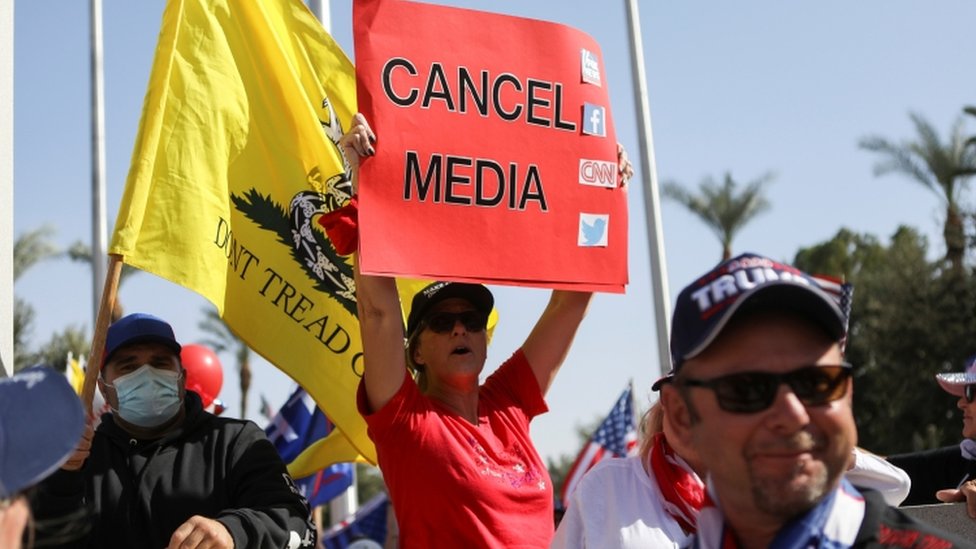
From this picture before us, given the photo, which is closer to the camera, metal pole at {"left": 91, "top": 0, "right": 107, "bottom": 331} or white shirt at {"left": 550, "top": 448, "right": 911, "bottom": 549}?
white shirt at {"left": 550, "top": 448, "right": 911, "bottom": 549}

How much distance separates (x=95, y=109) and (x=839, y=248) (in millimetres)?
28874

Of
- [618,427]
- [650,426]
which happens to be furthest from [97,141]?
[650,426]

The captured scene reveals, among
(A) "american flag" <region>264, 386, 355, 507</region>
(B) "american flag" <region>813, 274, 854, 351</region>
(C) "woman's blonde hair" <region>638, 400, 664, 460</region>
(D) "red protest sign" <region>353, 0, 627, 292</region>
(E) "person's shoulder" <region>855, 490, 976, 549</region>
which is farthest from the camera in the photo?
(A) "american flag" <region>264, 386, 355, 507</region>

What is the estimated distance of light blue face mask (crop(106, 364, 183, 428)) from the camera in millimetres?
4668

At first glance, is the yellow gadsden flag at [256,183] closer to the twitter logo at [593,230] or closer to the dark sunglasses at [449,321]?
the dark sunglasses at [449,321]

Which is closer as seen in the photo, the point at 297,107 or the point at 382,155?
the point at 382,155

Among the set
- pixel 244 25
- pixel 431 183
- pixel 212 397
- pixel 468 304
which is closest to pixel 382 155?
pixel 431 183

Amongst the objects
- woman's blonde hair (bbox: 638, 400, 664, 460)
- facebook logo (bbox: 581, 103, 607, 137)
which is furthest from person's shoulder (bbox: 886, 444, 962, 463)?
woman's blonde hair (bbox: 638, 400, 664, 460)

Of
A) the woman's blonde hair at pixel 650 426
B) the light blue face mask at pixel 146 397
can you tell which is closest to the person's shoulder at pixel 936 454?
the woman's blonde hair at pixel 650 426

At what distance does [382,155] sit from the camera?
16.6ft

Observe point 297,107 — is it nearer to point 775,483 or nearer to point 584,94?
point 584,94

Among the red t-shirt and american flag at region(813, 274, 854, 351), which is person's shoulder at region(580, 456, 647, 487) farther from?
american flag at region(813, 274, 854, 351)

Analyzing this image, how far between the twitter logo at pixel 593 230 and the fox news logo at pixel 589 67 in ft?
2.03

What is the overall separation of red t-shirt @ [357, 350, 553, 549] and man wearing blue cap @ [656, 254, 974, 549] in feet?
6.81
